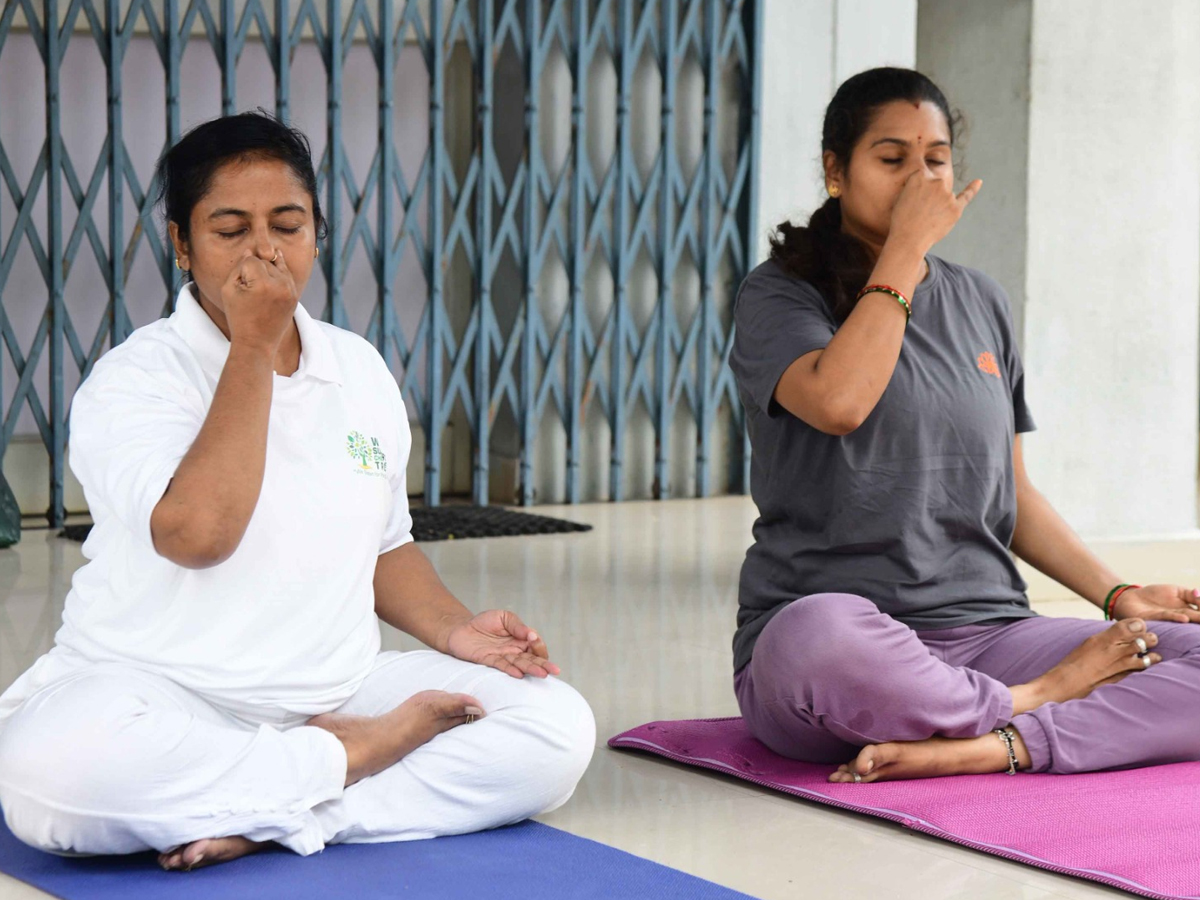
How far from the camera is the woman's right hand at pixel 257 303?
1.75 m

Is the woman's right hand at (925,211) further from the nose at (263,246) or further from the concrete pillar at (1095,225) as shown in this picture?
the concrete pillar at (1095,225)

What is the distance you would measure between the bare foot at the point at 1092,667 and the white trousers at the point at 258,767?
0.68m

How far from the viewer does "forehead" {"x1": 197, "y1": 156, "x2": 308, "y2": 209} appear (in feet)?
5.97

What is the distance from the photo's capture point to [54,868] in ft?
5.81

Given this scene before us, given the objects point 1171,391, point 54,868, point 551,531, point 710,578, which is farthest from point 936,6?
point 54,868

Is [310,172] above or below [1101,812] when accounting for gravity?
above

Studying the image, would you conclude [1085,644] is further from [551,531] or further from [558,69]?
[558,69]

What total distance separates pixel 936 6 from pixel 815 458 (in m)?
2.54

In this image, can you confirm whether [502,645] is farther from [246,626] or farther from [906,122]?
[906,122]

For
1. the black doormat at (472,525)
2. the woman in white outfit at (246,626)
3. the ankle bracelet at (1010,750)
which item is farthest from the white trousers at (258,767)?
the black doormat at (472,525)

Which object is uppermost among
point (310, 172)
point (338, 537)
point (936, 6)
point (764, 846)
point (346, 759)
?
point (936, 6)

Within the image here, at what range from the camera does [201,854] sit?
1.75 metres

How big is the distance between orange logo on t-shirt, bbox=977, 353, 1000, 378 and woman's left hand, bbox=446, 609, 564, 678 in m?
0.84

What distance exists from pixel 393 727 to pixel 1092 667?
1024 mm
